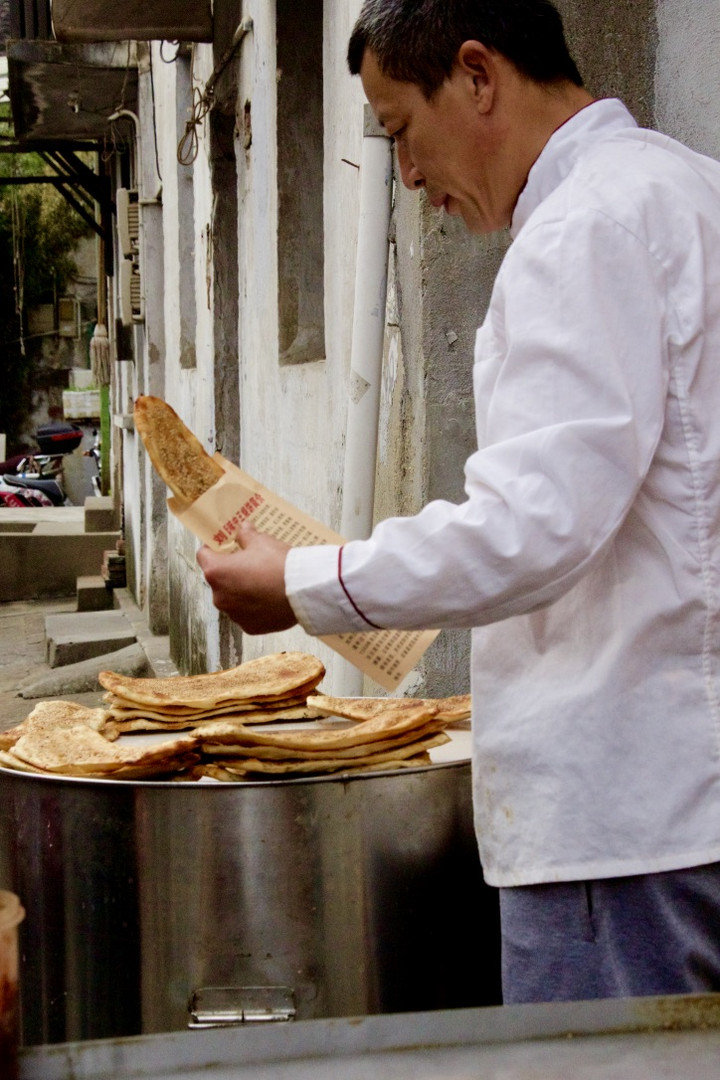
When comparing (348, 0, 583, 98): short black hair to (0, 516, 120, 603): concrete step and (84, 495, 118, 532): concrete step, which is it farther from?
(84, 495, 118, 532): concrete step

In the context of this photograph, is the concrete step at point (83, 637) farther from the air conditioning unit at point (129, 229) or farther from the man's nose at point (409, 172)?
the man's nose at point (409, 172)

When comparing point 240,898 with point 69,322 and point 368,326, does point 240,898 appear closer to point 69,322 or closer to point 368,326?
point 368,326

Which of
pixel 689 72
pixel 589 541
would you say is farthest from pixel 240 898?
pixel 689 72

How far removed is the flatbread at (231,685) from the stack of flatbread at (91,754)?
0.11 m

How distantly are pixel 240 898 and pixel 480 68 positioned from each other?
1.32 metres

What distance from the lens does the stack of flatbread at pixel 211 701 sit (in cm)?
252

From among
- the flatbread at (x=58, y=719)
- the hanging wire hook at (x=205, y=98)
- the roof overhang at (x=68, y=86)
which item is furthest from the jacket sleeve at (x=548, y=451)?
the roof overhang at (x=68, y=86)

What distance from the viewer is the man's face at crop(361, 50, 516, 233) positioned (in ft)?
5.59

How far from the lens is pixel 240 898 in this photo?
2084 millimetres

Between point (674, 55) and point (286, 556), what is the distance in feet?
7.16

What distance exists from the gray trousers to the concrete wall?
1603 mm

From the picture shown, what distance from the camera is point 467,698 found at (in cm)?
266

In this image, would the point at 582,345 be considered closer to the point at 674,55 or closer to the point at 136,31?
the point at 674,55

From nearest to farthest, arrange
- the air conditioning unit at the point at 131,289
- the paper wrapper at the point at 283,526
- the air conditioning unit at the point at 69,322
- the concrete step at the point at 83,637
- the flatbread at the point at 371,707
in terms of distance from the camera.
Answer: the paper wrapper at the point at 283,526 → the flatbread at the point at 371,707 → the concrete step at the point at 83,637 → the air conditioning unit at the point at 131,289 → the air conditioning unit at the point at 69,322
